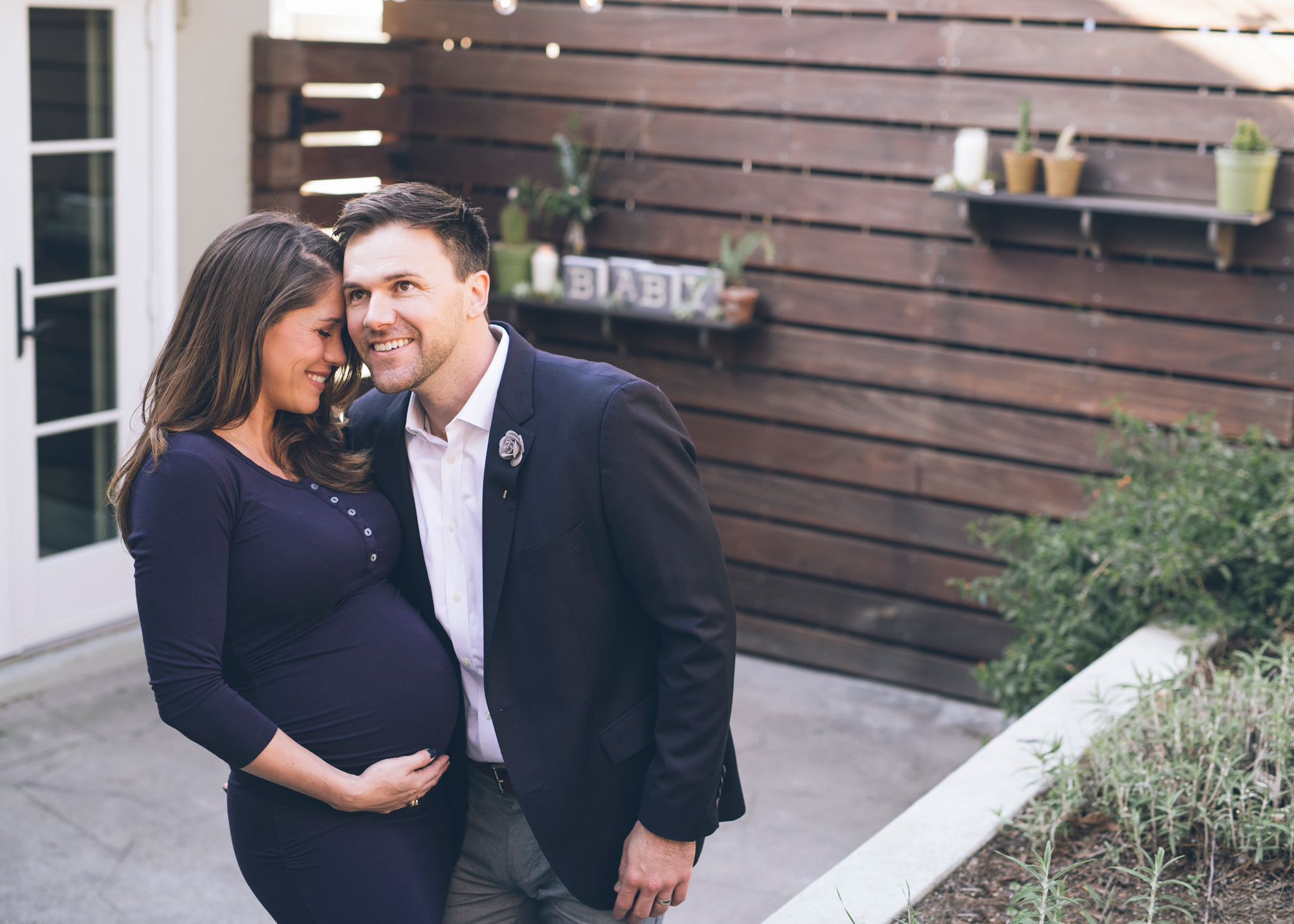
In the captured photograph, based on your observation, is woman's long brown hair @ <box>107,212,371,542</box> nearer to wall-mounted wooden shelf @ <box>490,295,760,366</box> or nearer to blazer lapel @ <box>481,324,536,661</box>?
blazer lapel @ <box>481,324,536,661</box>

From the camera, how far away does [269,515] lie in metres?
1.68

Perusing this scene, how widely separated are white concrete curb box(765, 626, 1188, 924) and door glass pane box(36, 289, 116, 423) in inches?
122

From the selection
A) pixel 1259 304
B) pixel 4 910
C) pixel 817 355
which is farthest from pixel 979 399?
pixel 4 910

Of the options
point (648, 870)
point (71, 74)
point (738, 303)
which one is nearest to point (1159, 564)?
point (738, 303)

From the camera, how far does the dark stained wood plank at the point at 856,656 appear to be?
4496 mm

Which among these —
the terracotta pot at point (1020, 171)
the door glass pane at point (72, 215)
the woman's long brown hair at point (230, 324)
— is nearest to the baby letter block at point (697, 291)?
the terracotta pot at point (1020, 171)

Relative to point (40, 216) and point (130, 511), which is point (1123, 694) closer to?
point (130, 511)

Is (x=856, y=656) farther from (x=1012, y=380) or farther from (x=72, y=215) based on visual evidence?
(x=72, y=215)

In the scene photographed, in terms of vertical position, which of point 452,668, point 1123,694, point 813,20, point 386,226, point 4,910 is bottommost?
point 4,910

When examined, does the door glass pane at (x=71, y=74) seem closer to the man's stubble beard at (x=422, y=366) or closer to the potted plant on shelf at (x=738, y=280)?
the potted plant on shelf at (x=738, y=280)

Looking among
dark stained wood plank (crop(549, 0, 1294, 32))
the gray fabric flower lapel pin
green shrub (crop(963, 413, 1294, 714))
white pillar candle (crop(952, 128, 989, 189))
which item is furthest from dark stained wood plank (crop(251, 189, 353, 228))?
the gray fabric flower lapel pin

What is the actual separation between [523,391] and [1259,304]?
9.70ft

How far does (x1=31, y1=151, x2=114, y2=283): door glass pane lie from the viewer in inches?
158

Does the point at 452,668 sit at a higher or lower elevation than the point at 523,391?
lower
